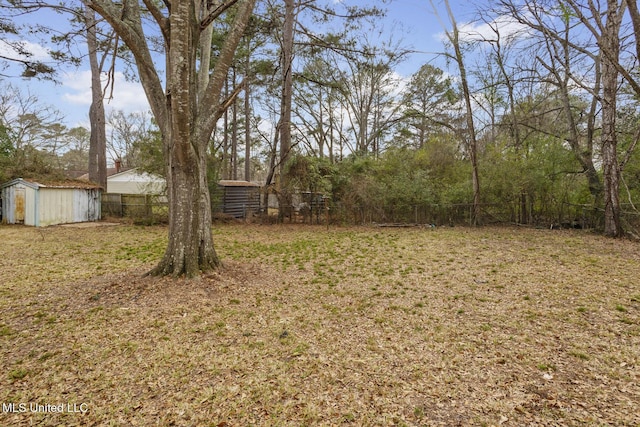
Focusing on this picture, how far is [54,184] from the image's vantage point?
34.8 ft

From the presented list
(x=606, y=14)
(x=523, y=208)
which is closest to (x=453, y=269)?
(x=523, y=208)

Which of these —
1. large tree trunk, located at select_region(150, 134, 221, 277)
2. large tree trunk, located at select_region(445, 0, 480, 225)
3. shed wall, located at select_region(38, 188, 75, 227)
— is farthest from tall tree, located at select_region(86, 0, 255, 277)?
shed wall, located at select_region(38, 188, 75, 227)

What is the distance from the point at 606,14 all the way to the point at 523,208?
17.7 feet

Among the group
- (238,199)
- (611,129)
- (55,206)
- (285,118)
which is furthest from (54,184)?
(611,129)

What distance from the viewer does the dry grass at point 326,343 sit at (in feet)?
6.02

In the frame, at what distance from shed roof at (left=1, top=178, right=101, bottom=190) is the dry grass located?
20.4 feet

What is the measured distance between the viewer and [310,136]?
61.6 feet

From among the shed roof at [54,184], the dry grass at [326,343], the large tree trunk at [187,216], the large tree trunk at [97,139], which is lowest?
the dry grass at [326,343]

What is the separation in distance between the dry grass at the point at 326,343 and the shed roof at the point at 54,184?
6.23m

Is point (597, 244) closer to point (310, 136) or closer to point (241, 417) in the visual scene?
point (241, 417)

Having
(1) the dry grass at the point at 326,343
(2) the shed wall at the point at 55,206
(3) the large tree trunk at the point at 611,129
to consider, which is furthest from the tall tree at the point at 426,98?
(2) the shed wall at the point at 55,206

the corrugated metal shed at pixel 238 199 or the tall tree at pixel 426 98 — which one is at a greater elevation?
the tall tree at pixel 426 98

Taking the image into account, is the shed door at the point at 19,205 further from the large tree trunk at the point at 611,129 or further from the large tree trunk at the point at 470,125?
the large tree trunk at the point at 611,129

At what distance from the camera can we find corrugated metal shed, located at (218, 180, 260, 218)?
11.9 meters
